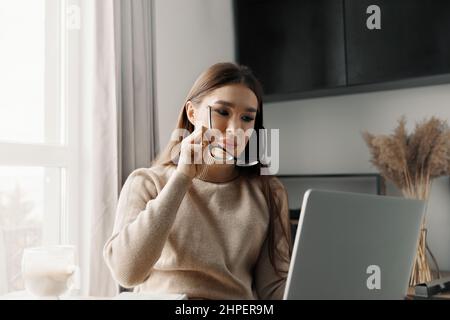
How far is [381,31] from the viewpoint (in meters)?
2.02

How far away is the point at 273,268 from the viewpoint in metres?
1.30

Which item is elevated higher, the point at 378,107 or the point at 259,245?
the point at 378,107

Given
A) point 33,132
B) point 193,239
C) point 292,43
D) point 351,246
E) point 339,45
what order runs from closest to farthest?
point 351,246 < point 193,239 < point 33,132 < point 339,45 < point 292,43

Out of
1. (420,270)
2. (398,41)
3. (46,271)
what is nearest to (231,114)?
(46,271)

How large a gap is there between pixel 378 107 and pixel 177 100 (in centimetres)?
89

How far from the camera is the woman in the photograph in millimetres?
1110

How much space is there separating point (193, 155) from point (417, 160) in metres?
0.95

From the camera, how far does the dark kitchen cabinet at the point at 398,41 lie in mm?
1907

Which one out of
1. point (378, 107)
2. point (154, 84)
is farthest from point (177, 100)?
point (378, 107)

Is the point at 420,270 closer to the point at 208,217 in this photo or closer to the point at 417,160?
the point at 417,160

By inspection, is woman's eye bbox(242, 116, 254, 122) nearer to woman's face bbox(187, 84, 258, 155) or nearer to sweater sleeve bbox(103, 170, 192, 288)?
woman's face bbox(187, 84, 258, 155)

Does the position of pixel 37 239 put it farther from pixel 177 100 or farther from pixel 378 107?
pixel 378 107

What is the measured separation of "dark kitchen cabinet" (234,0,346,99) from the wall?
0.13 m

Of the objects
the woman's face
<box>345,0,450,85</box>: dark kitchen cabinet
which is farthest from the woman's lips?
<box>345,0,450,85</box>: dark kitchen cabinet
